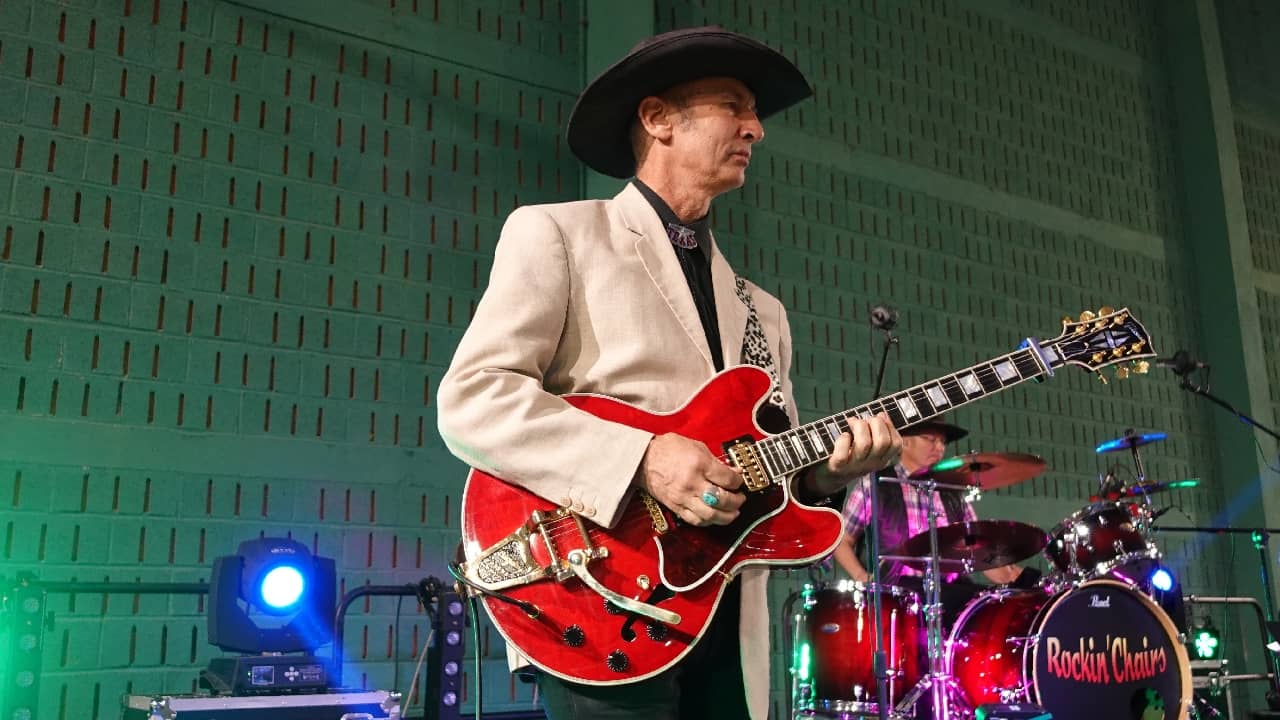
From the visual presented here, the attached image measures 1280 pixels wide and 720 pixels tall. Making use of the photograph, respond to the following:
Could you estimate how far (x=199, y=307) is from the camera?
15.2 ft

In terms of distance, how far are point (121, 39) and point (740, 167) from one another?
144 inches

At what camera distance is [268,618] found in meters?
3.69

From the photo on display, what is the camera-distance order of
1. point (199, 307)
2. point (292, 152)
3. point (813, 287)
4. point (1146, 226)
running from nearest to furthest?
point (199, 307), point (292, 152), point (813, 287), point (1146, 226)

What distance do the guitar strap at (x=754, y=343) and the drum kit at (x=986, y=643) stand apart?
2.54m

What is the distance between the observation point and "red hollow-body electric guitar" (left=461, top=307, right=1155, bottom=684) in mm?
1711

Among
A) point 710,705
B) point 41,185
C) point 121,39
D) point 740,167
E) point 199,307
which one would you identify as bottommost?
point 710,705

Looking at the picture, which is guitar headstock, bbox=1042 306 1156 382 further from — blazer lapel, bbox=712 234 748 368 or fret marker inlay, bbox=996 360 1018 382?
blazer lapel, bbox=712 234 748 368

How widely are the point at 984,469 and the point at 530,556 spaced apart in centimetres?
363

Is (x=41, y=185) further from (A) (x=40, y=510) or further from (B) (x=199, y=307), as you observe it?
(A) (x=40, y=510)

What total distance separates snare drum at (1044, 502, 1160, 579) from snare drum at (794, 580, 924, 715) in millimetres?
1088

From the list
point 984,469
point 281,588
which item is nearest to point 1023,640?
point 984,469

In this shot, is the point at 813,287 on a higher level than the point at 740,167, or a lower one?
higher

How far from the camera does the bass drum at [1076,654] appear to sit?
4422 millimetres

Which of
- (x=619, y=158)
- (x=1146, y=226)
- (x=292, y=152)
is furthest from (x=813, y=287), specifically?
(x=619, y=158)
